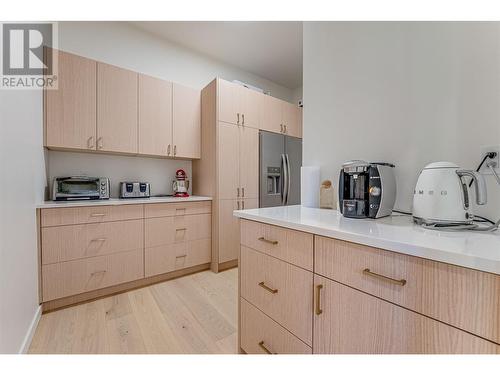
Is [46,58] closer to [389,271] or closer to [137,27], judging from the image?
[137,27]

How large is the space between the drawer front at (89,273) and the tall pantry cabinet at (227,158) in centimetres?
85

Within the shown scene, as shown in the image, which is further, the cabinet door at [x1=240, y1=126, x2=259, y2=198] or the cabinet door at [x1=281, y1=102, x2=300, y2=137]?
the cabinet door at [x1=281, y1=102, x2=300, y2=137]

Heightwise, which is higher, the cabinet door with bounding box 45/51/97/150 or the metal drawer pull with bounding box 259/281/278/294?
the cabinet door with bounding box 45/51/97/150

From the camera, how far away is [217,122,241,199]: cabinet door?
8.39 ft

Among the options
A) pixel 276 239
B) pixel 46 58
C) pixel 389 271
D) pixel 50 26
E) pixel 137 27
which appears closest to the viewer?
pixel 389 271

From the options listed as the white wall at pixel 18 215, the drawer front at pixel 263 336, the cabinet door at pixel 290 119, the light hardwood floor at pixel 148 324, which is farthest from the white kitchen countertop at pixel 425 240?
the cabinet door at pixel 290 119

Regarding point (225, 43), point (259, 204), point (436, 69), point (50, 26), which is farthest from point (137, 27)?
point (436, 69)

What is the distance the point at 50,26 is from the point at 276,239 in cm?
284

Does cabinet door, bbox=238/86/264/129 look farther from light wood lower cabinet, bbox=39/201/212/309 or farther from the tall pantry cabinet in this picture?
light wood lower cabinet, bbox=39/201/212/309

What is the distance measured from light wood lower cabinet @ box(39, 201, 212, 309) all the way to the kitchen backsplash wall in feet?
1.84

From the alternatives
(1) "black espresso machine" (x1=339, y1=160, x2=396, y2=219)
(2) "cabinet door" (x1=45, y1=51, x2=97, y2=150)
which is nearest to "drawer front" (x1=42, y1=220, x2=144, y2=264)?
(2) "cabinet door" (x1=45, y1=51, x2=97, y2=150)

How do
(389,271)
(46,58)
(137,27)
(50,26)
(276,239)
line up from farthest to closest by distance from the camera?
(137,27) < (50,26) < (46,58) < (276,239) < (389,271)

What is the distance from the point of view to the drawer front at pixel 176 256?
2.21 meters
